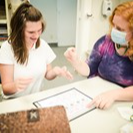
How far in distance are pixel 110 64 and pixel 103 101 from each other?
1.31ft

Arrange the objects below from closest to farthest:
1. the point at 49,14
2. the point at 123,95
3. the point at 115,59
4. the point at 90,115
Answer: the point at 90,115, the point at 123,95, the point at 115,59, the point at 49,14

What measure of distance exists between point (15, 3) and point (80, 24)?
1008 mm

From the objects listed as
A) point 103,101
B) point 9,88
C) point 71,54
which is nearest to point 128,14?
point 71,54

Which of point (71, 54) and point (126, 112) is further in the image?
point (71, 54)

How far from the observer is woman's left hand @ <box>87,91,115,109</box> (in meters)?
1.00

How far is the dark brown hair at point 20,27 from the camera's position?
1191mm

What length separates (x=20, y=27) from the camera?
1.20 meters

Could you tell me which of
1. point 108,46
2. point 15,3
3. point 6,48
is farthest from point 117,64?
point 15,3

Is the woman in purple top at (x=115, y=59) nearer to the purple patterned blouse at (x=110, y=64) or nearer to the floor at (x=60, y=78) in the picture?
the purple patterned blouse at (x=110, y=64)

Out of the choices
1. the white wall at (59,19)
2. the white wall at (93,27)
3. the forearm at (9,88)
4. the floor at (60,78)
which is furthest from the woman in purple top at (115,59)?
the white wall at (59,19)

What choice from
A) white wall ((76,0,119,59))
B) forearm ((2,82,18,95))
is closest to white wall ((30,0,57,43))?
white wall ((76,0,119,59))

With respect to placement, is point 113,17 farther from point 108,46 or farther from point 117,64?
point 117,64

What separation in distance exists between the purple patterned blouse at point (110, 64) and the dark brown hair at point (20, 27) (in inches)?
20.2

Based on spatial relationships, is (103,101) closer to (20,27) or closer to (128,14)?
(128,14)
